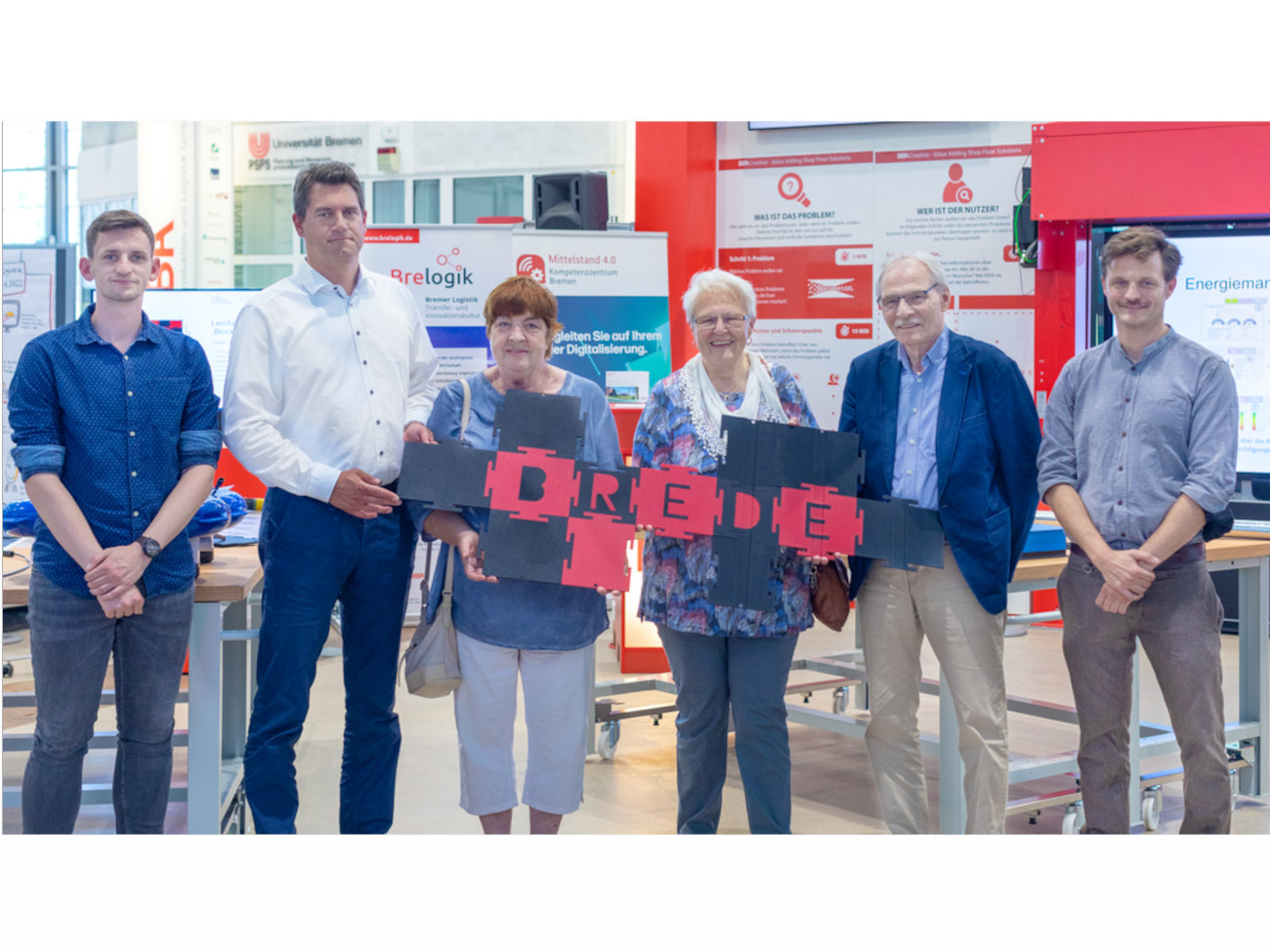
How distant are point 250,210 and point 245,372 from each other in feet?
28.8

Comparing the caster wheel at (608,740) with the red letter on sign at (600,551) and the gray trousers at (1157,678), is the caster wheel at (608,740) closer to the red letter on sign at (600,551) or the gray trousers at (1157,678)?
the red letter on sign at (600,551)

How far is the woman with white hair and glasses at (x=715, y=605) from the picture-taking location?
2727 mm

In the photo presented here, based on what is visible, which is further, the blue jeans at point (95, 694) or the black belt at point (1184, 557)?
the black belt at point (1184, 557)

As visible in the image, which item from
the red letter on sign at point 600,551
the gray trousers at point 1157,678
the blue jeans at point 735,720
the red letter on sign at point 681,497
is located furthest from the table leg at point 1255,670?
the red letter on sign at point 600,551

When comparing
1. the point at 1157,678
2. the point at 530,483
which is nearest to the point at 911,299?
the point at 530,483

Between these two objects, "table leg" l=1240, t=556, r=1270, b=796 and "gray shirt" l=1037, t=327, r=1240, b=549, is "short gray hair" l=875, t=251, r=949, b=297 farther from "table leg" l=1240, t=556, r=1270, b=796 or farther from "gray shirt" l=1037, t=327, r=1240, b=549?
"table leg" l=1240, t=556, r=1270, b=796

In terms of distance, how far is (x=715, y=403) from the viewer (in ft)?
9.09

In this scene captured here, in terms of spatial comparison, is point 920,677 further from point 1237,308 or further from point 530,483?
point 1237,308

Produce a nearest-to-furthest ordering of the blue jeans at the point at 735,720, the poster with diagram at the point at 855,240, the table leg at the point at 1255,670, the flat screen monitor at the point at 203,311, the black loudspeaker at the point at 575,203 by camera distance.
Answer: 1. the blue jeans at the point at 735,720
2. the table leg at the point at 1255,670
3. the black loudspeaker at the point at 575,203
4. the flat screen monitor at the point at 203,311
5. the poster with diagram at the point at 855,240

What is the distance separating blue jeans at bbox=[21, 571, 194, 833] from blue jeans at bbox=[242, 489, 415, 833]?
0.21m


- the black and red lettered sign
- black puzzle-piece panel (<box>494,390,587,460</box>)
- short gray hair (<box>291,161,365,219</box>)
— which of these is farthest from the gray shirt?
short gray hair (<box>291,161,365,219</box>)

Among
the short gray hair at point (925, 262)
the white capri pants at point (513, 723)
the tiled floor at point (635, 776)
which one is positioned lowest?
the tiled floor at point (635, 776)

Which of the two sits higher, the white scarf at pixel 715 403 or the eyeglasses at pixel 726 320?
the eyeglasses at pixel 726 320

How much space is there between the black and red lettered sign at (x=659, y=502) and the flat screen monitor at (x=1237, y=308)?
3304 millimetres
